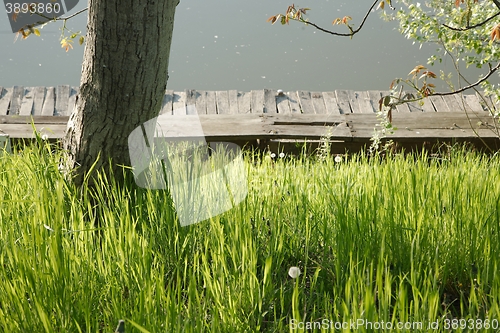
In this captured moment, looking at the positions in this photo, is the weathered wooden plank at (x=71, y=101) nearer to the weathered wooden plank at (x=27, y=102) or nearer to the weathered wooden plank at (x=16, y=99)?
the weathered wooden plank at (x=27, y=102)

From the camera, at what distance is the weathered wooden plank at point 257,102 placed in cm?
564

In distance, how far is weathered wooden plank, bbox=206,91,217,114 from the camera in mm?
5722

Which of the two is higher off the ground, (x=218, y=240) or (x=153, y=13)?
(x=153, y=13)

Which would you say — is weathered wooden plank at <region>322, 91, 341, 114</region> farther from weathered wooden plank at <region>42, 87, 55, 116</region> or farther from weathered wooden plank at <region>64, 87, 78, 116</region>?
weathered wooden plank at <region>42, 87, 55, 116</region>

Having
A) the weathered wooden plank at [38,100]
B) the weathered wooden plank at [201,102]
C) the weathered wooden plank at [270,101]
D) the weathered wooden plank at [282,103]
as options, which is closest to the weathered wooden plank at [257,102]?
the weathered wooden plank at [270,101]

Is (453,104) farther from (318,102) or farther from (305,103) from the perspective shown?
(305,103)

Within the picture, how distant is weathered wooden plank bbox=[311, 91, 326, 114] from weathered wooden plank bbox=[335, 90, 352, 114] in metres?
0.20

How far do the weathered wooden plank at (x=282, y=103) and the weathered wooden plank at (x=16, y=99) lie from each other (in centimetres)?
306

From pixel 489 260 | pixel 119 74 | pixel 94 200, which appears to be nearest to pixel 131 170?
pixel 94 200

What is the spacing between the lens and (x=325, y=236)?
177 centimetres

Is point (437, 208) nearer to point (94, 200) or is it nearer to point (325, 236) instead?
point (325, 236)

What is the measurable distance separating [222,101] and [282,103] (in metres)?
0.71

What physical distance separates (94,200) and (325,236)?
1.00 meters

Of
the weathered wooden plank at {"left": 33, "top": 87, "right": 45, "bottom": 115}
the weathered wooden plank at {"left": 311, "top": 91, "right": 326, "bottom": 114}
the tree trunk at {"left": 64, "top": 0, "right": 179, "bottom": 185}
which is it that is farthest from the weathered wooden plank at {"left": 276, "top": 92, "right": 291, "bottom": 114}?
the tree trunk at {"left": 64, "top": 0, "right": 179, "bottom": 185}
